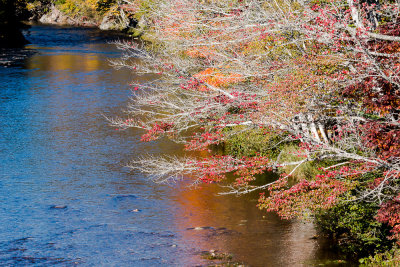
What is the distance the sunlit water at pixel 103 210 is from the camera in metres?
12.8

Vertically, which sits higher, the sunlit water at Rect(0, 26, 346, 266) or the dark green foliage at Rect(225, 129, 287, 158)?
the dark green foliage at Rect(225, 129, 287, 158)

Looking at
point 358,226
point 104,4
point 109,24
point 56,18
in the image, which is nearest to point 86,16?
point 56,18

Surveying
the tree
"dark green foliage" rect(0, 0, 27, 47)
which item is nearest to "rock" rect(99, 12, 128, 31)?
"dark green foliage" rect(0, 0, 27, 47)

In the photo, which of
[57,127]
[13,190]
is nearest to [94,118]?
[57,127]

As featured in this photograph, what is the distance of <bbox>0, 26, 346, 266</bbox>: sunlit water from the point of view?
12750mm

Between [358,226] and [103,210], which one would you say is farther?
[103,210]

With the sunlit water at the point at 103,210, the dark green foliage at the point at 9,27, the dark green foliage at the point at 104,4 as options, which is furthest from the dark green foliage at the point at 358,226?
the dark green foliage at the point at 104,4

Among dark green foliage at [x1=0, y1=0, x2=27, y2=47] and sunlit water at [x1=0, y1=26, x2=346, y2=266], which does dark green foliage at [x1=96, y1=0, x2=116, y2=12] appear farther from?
sunlit water at [x1=0, y1=26, x2=346, y2=266]

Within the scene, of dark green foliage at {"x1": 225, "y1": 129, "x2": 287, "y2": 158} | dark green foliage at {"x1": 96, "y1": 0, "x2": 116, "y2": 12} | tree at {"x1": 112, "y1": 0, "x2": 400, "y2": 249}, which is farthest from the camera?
dark green foliage at {"x1": 96, "y1": 0, "x2": 116, "y2": 12}

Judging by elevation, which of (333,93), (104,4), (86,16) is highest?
(104,4)

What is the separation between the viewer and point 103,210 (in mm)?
15438

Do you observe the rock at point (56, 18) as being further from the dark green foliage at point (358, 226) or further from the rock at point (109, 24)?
the dark green foliage at point (358, 226)

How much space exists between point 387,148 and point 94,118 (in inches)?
717

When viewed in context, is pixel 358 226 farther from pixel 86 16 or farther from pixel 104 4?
pixel 86 16
